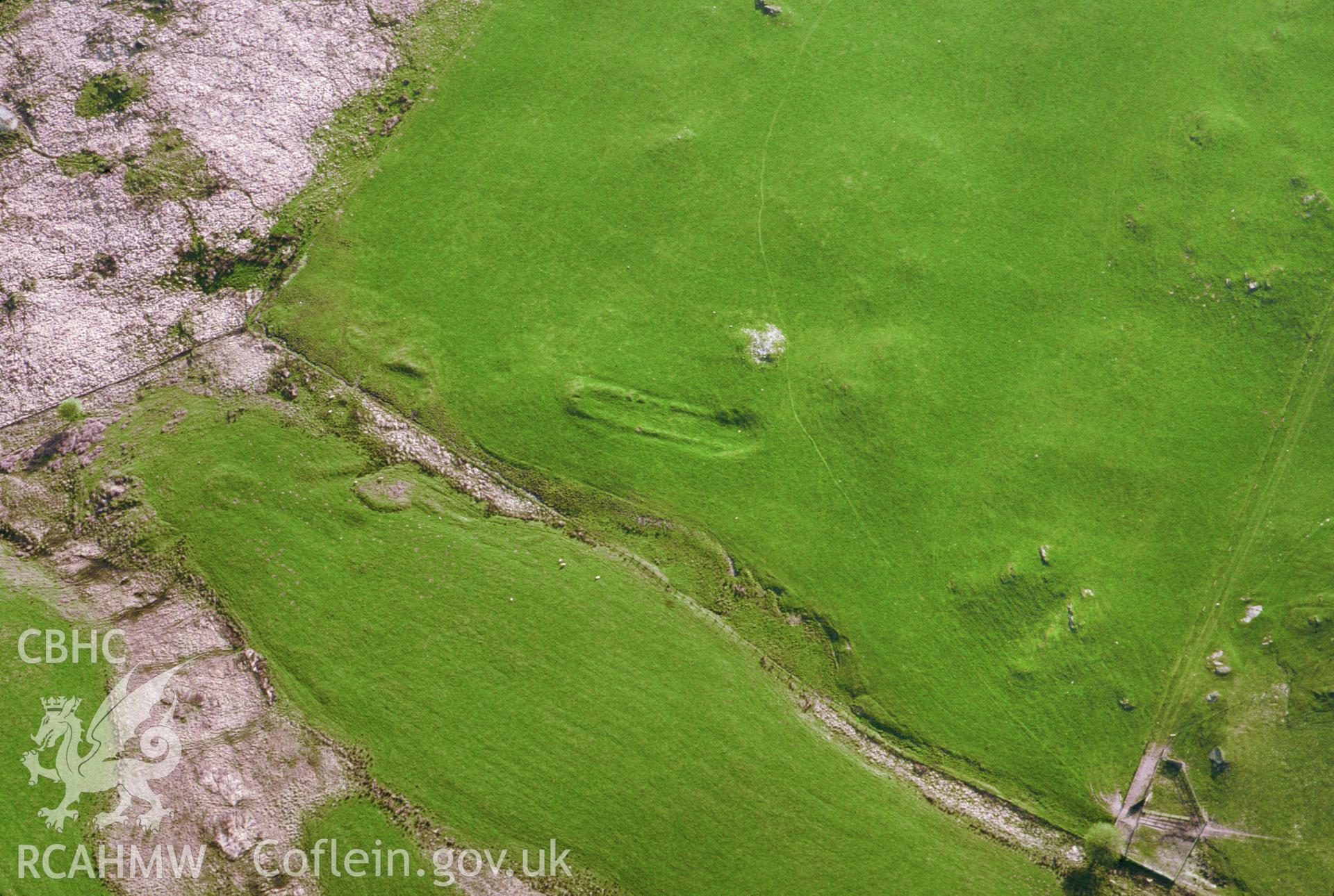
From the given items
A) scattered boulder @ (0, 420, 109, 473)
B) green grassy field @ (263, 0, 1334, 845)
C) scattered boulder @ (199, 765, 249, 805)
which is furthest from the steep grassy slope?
scattered boulder @ (0, 420, 109, 473)

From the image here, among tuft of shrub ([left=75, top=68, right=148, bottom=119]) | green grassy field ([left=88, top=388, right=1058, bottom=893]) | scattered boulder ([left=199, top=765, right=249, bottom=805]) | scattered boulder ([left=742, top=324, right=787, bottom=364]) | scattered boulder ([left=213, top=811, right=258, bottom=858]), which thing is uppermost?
tuft of shrub ([left=75, top=68, right=148, bottom=119])

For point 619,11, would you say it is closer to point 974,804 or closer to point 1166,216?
point 1166,216

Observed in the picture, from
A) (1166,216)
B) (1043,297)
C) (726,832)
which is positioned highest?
(1166,216)

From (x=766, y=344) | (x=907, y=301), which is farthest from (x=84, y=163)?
(x=907, y=301)

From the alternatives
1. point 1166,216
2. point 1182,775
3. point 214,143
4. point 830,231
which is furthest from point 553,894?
point 1166,216

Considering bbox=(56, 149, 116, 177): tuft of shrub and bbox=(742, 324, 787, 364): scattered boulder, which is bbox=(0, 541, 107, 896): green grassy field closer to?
bbox=(56, 149, 116, 177): tuft of shrub

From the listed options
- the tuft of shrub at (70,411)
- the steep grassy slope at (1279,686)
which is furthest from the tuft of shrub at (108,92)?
the steep grassy slope at (1279,686)

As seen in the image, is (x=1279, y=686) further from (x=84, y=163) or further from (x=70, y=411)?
(x=84, y=163)
